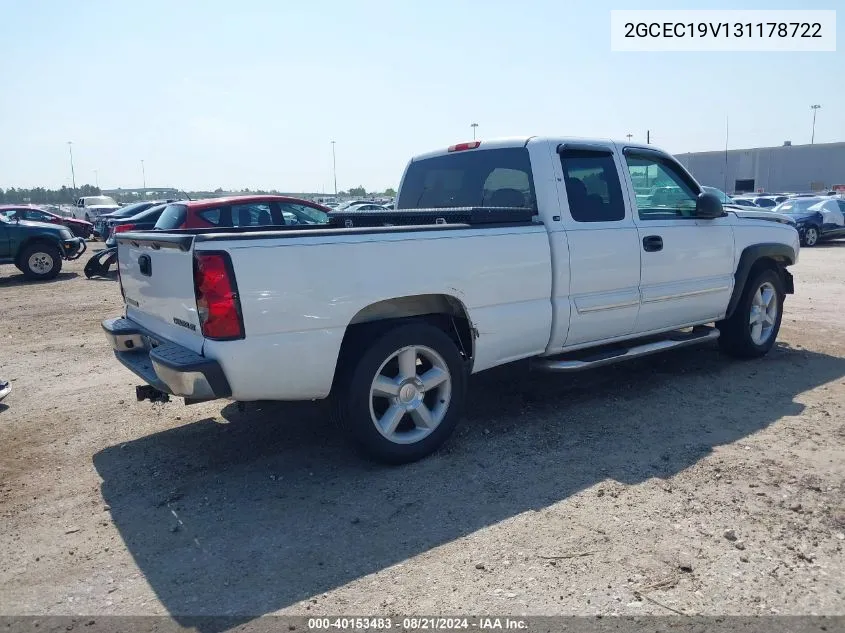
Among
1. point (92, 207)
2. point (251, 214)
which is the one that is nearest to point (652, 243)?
point (251, 214)

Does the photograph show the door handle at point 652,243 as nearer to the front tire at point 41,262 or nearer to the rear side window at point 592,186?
the rear side window at point 592,186

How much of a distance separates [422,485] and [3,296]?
469 inches

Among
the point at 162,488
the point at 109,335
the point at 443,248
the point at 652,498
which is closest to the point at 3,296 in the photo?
the point at 109,335

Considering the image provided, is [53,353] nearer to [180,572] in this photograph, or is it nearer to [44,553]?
[44,553]

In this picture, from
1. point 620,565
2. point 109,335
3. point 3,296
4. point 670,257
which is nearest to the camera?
point 620,565

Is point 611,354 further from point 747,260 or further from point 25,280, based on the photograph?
point 25,280

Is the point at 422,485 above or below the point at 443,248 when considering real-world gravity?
below

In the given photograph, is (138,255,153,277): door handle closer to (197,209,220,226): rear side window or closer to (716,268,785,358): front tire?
(716,268,785,358): front tire

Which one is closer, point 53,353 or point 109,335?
point 109,335

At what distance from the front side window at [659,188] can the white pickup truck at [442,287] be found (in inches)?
0.7

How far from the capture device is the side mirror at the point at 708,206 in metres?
5.59

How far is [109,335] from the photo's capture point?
4.63m

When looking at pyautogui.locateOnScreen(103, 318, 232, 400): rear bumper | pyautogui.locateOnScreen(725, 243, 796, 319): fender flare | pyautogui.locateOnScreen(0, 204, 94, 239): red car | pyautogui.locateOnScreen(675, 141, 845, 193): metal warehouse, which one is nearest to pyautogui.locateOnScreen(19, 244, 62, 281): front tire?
pyautogui.locateOnScreen(0, 204, 94, 239): red car

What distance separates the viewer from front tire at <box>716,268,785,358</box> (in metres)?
6.41
